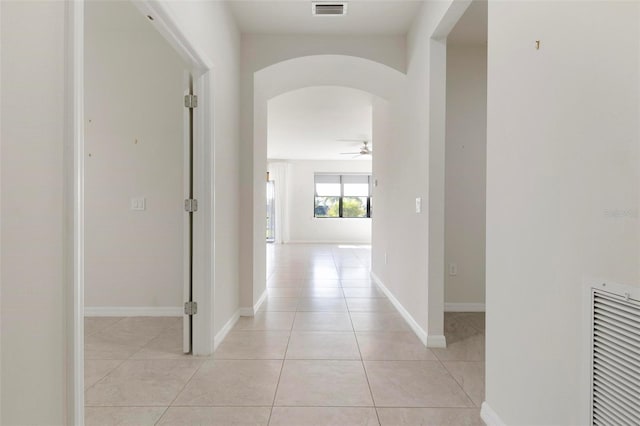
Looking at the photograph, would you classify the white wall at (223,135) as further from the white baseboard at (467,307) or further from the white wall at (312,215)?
the white wall at (312,215)

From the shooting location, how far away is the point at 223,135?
9.00 ft

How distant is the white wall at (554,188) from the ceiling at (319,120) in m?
3.44

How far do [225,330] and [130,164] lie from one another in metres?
1.81

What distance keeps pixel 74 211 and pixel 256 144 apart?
7.99 feet

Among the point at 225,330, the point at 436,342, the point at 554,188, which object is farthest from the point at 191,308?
the point at 554,188

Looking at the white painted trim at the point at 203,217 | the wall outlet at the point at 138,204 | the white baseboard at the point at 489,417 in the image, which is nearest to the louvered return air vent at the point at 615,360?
the white baseboard at the point at 489,417

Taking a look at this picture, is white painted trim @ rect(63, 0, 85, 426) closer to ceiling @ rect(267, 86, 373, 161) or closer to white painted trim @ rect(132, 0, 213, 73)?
white painted trim @ rect(132, 0, 213, 73)

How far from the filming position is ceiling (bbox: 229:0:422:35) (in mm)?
2832

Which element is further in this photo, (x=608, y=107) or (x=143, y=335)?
(x=143, y=335)

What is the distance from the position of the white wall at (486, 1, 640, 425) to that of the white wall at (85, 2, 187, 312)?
9.03ft

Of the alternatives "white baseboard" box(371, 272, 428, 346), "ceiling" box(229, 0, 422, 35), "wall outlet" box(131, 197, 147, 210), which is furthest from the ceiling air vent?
"white baseboard" box(371, 272, 428, 346)

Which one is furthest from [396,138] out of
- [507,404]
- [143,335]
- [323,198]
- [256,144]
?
[323,198]

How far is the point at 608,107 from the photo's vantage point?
38.2 inches

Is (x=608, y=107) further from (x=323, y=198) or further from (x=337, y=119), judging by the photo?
(x=323, y=198)
